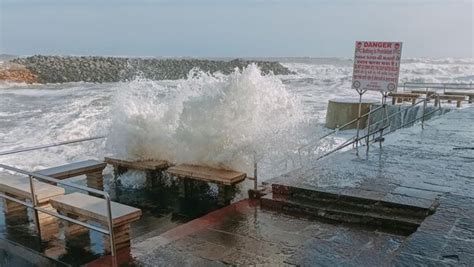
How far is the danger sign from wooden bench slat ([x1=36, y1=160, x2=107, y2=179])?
5.40 m

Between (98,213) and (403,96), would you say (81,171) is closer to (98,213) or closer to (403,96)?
(98,213)

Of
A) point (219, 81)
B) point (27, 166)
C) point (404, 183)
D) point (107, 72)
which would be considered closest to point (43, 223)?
point (219, 81)

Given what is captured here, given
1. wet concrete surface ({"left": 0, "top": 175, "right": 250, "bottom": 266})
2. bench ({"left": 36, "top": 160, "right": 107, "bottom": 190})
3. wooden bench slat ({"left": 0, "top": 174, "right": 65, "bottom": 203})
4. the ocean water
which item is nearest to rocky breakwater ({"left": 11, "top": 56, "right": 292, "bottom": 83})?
the ocean water

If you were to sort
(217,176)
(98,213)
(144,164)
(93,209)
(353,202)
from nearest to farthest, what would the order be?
(98,213), (93,209), (353,202), (217,176), (144,164)

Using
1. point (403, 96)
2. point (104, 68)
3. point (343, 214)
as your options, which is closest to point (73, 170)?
point (343, 214)

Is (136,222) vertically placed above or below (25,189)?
below

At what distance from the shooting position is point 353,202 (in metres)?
5.77

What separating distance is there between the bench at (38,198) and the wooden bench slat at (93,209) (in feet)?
0.49

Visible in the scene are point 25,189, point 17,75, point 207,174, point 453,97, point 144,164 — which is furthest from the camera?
point 17,75

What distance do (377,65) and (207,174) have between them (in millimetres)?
3972

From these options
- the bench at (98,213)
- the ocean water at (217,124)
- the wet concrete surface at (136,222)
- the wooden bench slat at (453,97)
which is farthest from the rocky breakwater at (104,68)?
the bench at (98,213)

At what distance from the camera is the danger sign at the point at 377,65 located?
326 inches

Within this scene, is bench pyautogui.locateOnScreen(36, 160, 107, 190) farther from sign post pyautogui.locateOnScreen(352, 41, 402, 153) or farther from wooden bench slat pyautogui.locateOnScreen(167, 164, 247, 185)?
sign post pyautogui.locateOnScreen(352, 41, 402, 153)

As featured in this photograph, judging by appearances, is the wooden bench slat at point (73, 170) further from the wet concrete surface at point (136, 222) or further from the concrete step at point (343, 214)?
the concrete step at point (343, 214)
